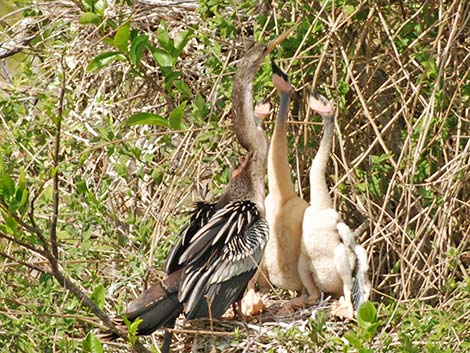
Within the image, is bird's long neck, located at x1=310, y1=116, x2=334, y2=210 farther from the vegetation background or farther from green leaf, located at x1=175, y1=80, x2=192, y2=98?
green leaf, located at x1=175, y1=80, x2=192, y2=98

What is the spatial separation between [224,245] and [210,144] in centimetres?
59

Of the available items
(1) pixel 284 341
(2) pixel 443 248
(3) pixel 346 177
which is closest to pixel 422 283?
(2) pixel 443 248

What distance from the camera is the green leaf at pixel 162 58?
4746mm

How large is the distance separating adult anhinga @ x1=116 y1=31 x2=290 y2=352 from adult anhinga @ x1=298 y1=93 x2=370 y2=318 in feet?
0.63

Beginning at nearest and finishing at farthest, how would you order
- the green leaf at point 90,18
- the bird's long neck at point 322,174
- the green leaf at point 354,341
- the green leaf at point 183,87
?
the green leaf at point 354,341, the bird's long neck at point 322,174, the green leaf at point 90,18, the green leaf at point 183,87

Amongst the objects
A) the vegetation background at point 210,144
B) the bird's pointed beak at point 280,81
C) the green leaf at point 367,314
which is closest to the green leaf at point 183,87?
the vegetation background at point 210,144

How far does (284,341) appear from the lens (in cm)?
415

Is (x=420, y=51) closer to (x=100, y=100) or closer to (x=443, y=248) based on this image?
(x=443, y=248)

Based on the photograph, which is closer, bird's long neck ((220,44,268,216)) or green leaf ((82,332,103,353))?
green leaf ((82,332,103,353))

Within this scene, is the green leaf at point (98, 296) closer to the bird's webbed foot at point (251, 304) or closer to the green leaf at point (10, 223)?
the green leaf at point (10, 223)

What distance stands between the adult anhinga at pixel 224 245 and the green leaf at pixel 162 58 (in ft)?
0.89

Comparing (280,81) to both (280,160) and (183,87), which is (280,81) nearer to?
(280,160)

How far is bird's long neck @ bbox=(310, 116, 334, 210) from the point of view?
460 centimetres

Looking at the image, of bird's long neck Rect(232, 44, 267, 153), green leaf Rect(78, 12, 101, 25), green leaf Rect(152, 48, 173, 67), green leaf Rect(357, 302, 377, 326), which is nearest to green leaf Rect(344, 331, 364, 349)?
green leaf Rect(357, 302, 377, 326)
